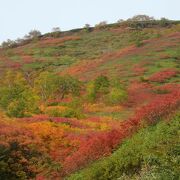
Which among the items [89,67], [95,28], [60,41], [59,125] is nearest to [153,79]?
[89,67]

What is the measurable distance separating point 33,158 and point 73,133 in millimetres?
5480

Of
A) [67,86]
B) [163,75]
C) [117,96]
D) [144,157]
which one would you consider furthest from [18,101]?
[144,157]

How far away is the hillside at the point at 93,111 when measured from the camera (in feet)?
91.2

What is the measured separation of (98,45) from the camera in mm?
145875

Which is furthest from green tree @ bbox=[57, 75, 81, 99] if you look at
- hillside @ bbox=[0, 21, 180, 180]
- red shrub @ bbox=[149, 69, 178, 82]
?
red shrub @ bbox=[149, 69, 178, 82]

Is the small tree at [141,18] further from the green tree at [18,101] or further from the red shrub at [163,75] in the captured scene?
the green tree at [18,101]

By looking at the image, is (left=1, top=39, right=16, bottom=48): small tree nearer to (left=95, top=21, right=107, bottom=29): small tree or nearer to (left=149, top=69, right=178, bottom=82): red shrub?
(left=95, top=21, right=107, bottom=29): small tree

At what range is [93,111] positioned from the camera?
6556 centimetres

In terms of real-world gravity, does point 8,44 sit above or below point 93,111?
above

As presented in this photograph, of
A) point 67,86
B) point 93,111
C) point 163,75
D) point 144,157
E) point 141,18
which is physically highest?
point 141,18

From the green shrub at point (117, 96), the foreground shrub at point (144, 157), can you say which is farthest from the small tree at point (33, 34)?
the foreground shrub at point (144, 157)

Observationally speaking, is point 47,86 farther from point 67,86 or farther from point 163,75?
point 163,75

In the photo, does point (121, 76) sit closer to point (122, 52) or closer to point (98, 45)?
point (122, 52)

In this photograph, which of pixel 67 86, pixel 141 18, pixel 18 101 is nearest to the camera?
pixel 18 101
